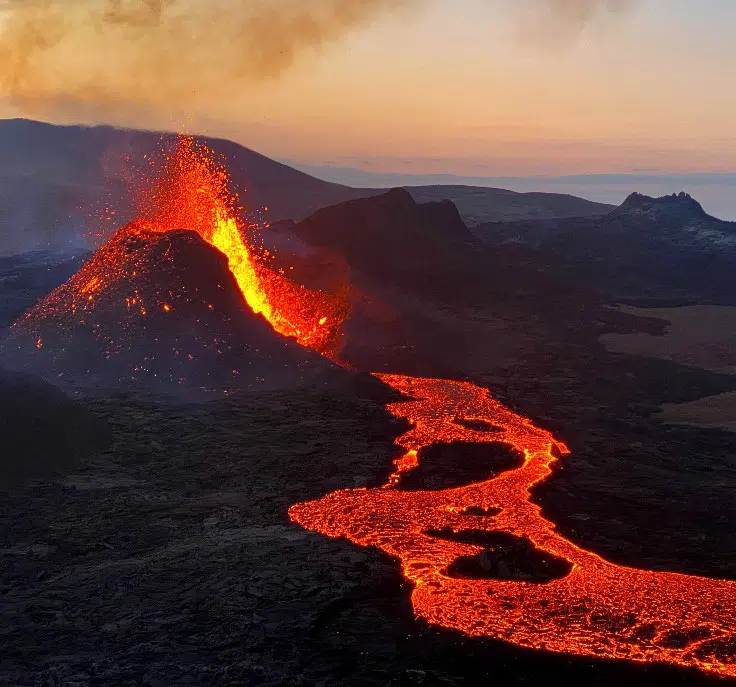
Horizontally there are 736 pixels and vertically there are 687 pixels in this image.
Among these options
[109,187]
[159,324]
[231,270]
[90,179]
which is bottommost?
A: [159,324]

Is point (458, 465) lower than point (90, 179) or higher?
lower

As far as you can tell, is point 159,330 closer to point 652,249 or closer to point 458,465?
point 458,465

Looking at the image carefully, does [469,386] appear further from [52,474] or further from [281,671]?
[281,671]

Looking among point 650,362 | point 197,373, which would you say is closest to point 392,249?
point 650,362

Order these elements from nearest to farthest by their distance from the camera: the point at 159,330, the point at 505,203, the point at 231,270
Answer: the point at 159,330, the point at 231,270, the point at 505,203

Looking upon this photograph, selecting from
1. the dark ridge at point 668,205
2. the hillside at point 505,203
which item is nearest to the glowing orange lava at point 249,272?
the dark ridge at point 668,205

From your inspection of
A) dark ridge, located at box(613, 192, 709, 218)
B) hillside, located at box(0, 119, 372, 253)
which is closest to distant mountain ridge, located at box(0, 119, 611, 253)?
hillside, located at box(0, 119, 372, 253)

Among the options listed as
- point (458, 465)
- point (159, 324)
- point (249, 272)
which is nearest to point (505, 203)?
point (249, 272)
